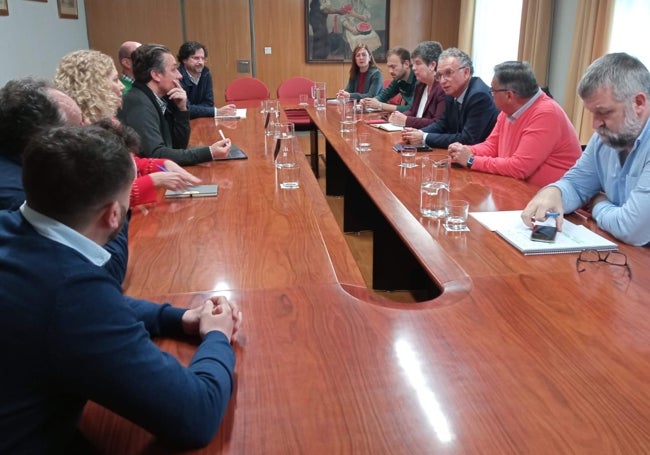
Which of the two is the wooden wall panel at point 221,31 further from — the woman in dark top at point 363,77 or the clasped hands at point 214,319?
the clasped hands at point 214,319

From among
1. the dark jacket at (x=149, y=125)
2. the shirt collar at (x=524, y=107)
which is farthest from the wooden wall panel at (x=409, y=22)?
the dark jacket at (x=149, y=125)

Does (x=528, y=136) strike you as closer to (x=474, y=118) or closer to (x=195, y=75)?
(x=474, y=118)

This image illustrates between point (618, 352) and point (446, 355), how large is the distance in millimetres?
325

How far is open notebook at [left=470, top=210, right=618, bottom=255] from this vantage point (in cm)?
150

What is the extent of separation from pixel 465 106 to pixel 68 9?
501 cm

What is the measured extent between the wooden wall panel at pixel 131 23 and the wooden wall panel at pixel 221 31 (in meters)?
0.17

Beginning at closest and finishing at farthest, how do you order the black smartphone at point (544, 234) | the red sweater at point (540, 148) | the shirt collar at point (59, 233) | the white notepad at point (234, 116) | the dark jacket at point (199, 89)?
1. the shirt collar at point (59, 233)
2. the black smartphone at point (544, 234)
3. the red sweater at point (540, 148)
4. the white notepad at point (234, 116)
5. the dark jacket at point (199, 89)

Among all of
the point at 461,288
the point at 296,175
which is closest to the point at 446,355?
the point at 461,288

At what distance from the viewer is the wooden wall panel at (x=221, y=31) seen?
7074 mm

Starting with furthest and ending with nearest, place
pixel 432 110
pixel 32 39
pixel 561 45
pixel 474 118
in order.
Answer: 1. pixel 561 45
2. pixel 32 39
3. pixel 432 110
4. pixel 474 118

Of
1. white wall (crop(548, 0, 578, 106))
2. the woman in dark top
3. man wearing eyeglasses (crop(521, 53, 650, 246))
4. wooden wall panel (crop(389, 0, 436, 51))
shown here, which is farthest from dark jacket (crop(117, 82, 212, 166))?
wooden wall panel (crop(389, 0, 436, 51))

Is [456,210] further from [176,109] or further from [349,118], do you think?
[349,118]

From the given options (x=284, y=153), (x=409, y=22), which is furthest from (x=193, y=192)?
(x=409, y=22)

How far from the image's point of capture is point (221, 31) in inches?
282
